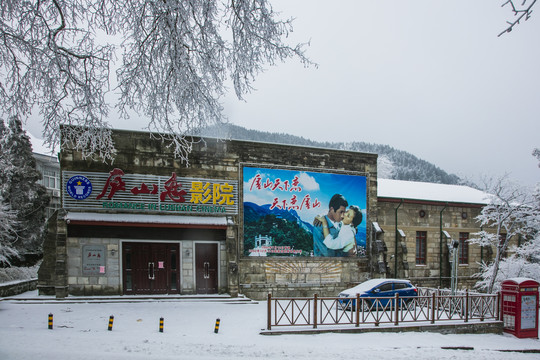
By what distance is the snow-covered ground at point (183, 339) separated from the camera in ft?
33.0

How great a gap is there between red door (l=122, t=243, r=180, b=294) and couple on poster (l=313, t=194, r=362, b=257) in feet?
22.8

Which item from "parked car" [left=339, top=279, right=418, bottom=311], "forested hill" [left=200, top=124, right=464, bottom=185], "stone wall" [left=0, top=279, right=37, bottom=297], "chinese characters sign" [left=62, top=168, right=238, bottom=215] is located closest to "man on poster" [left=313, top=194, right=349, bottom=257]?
"parked car" [left=339, top=279, right=418, bottom=311]

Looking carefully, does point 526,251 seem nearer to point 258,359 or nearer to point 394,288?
point 394,288

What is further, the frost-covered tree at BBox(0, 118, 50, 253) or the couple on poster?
the frost-covered tree at BBox(0, 118, 50, 253)

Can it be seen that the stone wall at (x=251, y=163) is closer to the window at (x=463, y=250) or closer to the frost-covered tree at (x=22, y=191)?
the window at (x=463, y=250)

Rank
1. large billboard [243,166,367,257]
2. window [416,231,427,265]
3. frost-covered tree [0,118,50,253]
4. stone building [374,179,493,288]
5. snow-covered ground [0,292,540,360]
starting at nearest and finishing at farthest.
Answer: snow-covered ground [0,292,540,360] → large billboard [243,166,367,257] → stone building [374,179,493,288] → window [416,231,427,265] → frost-covered tree [0,118,50,253]

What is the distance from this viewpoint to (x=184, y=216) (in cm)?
1872

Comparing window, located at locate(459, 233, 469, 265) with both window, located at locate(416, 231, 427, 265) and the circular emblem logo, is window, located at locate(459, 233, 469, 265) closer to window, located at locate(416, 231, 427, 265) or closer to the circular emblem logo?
window, located at locate(416, 231, 427, 265)

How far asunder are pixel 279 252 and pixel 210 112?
1353 centimetres

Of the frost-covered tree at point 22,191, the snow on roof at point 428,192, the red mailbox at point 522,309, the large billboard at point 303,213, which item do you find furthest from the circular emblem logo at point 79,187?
the red mailbox at point 522,309

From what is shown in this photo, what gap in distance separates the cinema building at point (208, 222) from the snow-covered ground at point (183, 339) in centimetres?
220

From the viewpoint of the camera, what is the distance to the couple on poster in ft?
69.0

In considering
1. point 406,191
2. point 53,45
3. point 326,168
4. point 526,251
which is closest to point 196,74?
point 53,45

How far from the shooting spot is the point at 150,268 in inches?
719
